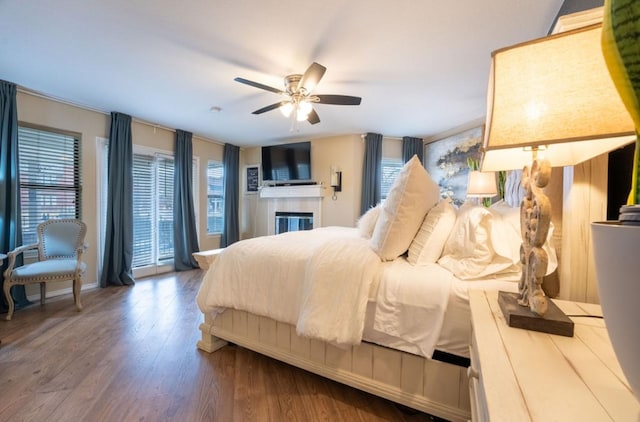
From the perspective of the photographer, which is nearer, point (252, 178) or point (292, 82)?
point (292, 82)

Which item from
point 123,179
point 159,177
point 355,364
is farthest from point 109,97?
point 355,364

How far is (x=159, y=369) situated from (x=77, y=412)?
0.43 meters

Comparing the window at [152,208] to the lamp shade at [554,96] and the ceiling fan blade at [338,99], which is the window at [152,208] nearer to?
the ceiling fan blade at [338,99]

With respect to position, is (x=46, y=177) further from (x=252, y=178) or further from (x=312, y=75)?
(x=312, y=75)

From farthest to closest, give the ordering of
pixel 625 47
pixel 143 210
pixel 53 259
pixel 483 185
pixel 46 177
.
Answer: pixel 143 210, pixel 46 177, pixel 53 259, pixel 483 185, pixel 625 47

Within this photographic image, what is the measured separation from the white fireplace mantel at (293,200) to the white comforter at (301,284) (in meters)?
2.84

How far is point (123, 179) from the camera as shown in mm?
3586

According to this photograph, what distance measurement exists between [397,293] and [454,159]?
352cm

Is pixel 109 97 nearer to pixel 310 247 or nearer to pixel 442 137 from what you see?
pixel 310 247

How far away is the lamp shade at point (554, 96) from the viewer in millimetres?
608

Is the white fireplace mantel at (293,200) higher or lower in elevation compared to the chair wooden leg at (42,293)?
higher

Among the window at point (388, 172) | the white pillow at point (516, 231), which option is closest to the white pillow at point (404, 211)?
the white pillow at point (516, 231)

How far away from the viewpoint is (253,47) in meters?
2.04

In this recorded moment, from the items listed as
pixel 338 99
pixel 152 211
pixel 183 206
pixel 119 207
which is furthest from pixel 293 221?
pixel 338 99
